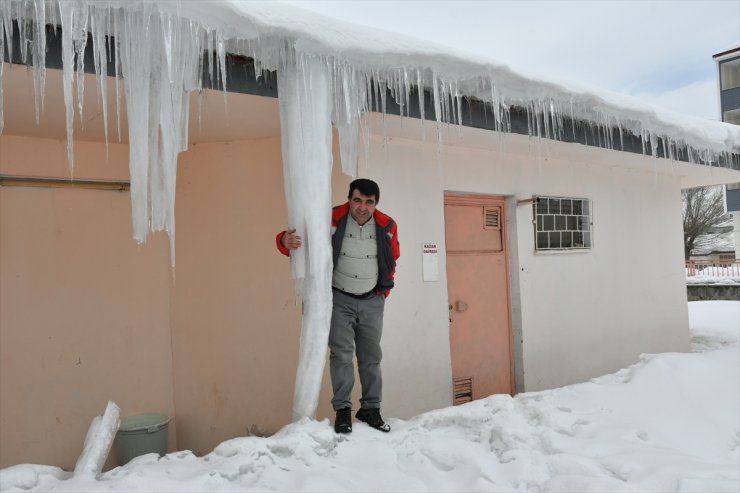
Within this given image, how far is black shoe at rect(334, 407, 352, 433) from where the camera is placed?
10.6 feet

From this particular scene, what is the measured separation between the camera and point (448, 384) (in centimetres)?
496

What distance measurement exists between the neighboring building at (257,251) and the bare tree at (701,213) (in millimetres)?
29866

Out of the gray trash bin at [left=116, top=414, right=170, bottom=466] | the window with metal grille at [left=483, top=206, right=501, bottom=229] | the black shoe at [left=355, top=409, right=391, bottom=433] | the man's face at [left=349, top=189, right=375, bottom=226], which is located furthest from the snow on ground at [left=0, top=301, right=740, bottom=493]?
the window with metal grille at [left=483, top=206, right=501, bottom=229]

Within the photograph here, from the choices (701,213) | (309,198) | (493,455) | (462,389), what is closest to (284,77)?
(309,198)

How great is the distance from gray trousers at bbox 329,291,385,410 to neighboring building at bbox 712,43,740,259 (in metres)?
21.6

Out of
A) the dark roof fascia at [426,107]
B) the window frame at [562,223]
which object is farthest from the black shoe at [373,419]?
the window frame at [562,223]

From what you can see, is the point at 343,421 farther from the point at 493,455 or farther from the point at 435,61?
the point at 435,61

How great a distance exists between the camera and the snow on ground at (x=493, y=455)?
2680 mm

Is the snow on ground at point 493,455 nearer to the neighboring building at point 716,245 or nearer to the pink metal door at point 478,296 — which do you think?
the pink metal door at point 478,296

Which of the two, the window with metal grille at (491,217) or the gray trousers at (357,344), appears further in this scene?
the window with metal grille at (491,217)

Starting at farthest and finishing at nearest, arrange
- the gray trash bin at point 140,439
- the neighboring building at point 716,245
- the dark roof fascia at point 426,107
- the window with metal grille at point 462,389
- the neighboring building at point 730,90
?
the neighboring building at point 716,245, the neighboring building at point 730,90, the window with metal grille at point 462,389, the gray trash bin at point 140,439, the dark roof fascia at point 426,107

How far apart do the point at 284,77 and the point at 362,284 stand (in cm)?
137

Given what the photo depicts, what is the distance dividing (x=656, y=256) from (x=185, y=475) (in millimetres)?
6779

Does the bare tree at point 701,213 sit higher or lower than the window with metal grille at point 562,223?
higher
